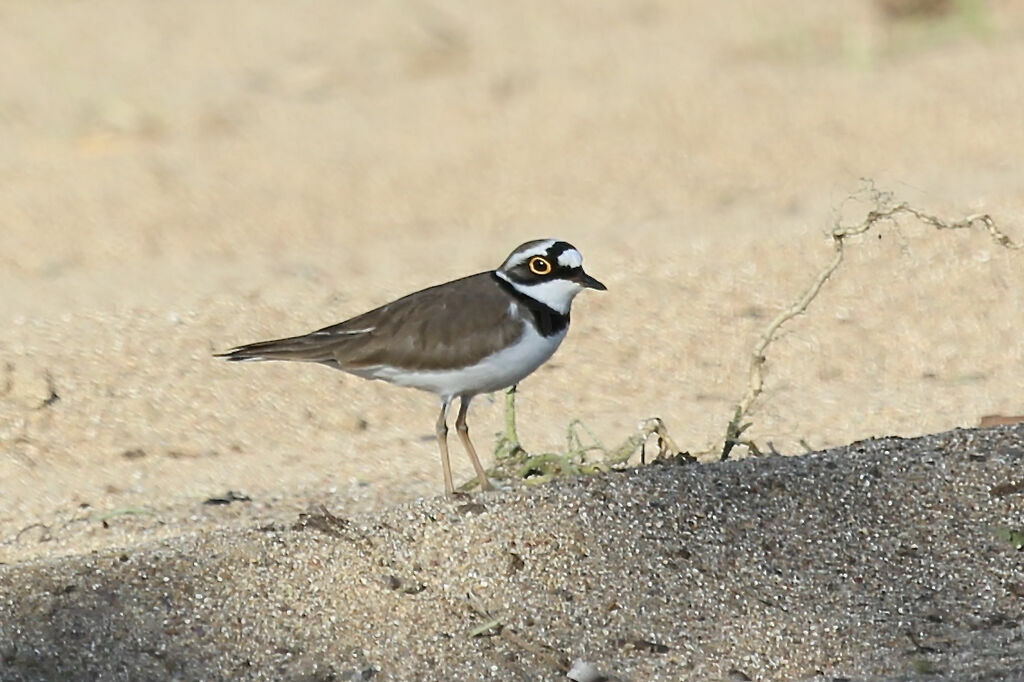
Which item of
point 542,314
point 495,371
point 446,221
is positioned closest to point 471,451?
point 495,371

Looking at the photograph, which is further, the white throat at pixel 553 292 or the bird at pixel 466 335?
the white throat at pixel 553 292

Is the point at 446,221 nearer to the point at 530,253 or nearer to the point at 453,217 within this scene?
the point at 453,217

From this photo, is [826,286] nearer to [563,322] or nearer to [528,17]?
[563,322]

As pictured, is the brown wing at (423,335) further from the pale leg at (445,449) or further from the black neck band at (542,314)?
the pale leg at (445,449)

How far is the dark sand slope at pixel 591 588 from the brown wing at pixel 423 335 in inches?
22.3

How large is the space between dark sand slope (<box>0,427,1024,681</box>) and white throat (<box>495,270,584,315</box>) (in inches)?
26.2

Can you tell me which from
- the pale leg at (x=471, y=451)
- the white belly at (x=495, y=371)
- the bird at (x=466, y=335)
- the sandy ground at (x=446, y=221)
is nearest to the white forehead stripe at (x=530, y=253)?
the bird at (x=466, y=335)

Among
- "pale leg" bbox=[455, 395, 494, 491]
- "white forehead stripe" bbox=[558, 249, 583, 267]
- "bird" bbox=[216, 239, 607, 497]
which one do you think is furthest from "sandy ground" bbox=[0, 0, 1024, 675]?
"white forehead stripe" bbox=[558, 249, 583, 267]

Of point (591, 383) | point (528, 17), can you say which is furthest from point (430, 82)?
point (591, 383)

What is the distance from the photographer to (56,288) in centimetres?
778

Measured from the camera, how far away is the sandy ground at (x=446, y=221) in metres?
5.95

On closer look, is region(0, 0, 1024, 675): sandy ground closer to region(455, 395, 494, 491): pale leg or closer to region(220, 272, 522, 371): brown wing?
region(455, 395, 494, 491): pale leg

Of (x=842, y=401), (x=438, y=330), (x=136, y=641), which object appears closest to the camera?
(x=136, y=641)

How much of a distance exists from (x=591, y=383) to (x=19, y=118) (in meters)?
5.85
